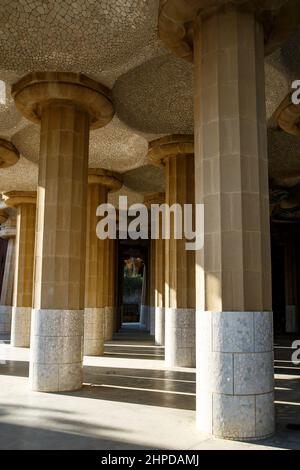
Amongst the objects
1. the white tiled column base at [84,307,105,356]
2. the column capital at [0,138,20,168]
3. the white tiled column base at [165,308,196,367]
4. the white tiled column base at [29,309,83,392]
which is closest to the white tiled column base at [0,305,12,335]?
the white tiled column base at [84,307,105,356]

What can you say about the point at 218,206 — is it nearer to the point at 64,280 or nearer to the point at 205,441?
the point at 205,441

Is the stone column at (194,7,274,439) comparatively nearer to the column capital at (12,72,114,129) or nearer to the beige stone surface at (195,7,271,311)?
the beige stone surface at (195,7,271,311)

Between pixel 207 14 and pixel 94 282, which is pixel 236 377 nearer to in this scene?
pixel 207 14

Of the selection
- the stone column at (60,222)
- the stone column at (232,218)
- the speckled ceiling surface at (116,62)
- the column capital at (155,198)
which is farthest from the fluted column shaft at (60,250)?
the column capital at (155,198)

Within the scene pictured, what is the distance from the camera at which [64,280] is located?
1118cm

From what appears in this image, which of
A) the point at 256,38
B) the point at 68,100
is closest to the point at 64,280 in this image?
the point at 68,100

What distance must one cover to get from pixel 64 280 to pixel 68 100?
448 centimetres

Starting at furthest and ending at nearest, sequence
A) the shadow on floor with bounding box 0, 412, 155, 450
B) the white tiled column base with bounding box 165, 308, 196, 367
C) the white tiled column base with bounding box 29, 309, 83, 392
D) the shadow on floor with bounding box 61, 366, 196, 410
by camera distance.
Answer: the white tiled column base with bounding box 165, 308, 196, 367
the white tiled column base with bounding box 29, 309, 83, 392
the shadow on floor with bounding box 61, 366, 196, 410
the shadow on floor with bounding box 0, 412, 155, 450

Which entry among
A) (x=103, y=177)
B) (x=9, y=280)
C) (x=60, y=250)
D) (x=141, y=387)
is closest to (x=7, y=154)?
(x=103, y=177)

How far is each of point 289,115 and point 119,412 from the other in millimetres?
9050

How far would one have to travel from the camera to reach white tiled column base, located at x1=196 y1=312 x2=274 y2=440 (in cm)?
702

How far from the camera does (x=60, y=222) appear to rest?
11391mm

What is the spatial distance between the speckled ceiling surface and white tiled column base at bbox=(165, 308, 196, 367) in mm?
6072

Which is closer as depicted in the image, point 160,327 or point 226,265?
point 226,265
